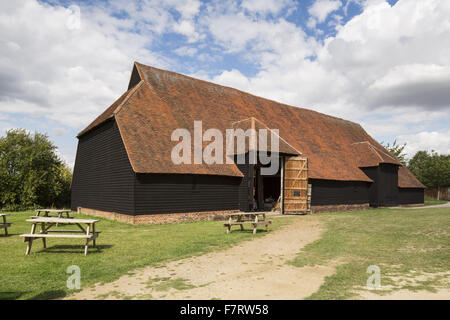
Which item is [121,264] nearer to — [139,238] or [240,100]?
[139,238]

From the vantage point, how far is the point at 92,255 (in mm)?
8039

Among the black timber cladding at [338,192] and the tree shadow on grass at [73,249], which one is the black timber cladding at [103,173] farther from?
the black timber cladding at [338,192]

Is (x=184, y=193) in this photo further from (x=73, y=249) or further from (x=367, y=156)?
(x=367, y=156)

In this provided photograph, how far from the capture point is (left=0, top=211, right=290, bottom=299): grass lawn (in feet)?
18.6

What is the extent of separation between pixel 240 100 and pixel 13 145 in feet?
63.3

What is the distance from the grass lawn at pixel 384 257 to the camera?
548 centimetres

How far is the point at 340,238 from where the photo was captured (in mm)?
10812

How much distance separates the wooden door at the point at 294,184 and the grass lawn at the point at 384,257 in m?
8.19

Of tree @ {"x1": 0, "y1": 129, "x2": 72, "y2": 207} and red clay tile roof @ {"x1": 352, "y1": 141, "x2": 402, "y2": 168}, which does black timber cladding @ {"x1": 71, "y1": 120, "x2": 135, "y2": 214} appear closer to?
tree @ {"x1": 0, "y1": 129, "x2": 72, "y2": 207}

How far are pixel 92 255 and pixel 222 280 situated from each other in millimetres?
3988

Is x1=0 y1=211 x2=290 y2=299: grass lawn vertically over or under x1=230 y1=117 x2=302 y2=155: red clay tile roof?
under

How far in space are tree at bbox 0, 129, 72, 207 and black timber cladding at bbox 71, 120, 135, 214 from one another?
186 inches

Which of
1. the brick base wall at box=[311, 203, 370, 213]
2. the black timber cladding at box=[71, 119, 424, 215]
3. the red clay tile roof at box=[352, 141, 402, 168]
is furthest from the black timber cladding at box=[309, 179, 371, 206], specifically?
the red clay tile roof at box=[352, 141, 402, 168]

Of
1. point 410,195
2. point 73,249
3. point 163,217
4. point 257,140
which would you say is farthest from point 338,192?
point 73,249
